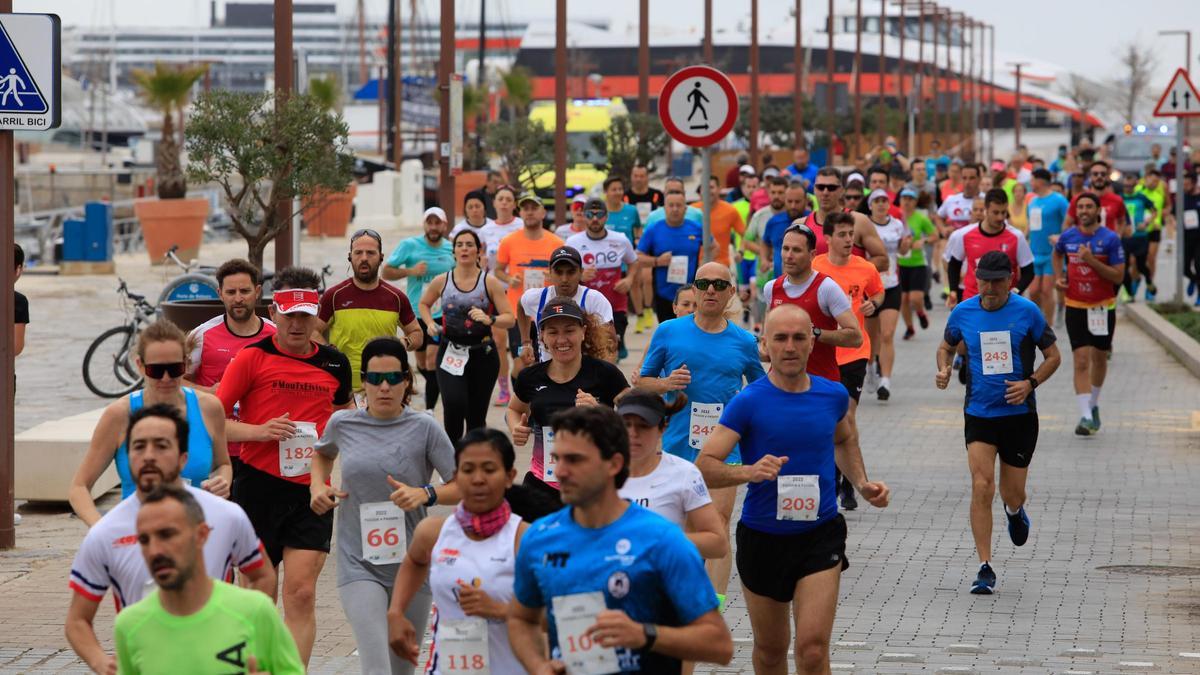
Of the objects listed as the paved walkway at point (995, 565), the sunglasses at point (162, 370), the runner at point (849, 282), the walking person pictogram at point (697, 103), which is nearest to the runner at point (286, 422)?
the paved walkway at point (995, 565)

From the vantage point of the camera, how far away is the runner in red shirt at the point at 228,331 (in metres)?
8.53

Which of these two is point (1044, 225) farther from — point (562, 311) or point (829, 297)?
point (562, 311)

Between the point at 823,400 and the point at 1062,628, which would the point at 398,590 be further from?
the point at 1062,628

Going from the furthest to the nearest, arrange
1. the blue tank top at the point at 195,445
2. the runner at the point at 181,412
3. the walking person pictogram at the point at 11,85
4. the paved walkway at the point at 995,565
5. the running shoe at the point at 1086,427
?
the running shoe at the point at 1086,427, the walking person pictogram at the point at 11,85, the paved walkway at the point at 995,565, the blue tank top at the point at 195,445, the runner at the point at 181,412

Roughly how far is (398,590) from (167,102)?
154ft

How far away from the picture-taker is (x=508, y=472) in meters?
5.93

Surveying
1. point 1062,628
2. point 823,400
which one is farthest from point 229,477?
point 1062,628

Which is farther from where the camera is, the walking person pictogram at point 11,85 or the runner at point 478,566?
the walking person pictogram at point 11,85

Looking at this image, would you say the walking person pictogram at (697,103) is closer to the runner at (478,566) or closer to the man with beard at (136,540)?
the runner at (478,566)

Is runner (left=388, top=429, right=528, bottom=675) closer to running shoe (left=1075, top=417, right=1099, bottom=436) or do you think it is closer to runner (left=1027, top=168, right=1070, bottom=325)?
running shoe (left=1075, top=417, right=1099, bottom=436)

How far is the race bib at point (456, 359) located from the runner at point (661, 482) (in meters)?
5.93

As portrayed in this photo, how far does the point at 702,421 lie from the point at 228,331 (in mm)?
2100

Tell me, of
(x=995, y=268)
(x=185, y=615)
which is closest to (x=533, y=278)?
(x=995, y=268)

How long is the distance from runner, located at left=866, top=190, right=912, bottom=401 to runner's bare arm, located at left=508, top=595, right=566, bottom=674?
40.0 feet
